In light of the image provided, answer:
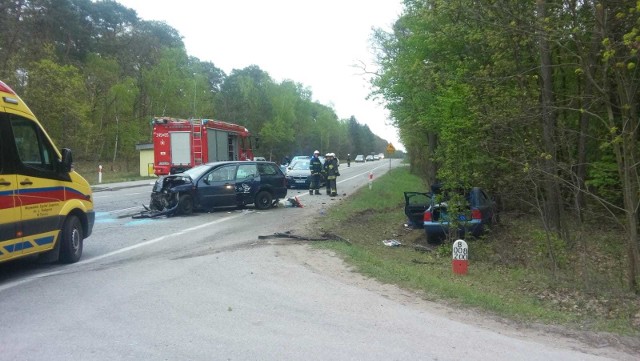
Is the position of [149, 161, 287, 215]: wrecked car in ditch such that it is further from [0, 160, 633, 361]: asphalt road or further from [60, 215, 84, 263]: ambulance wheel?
[60, 215, 84, 263]: ambulance wheel

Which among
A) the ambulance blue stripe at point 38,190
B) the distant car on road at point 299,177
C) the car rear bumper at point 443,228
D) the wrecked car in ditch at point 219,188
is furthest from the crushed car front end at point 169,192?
the distant car on road at point 299,177

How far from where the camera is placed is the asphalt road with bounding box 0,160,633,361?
196 inches

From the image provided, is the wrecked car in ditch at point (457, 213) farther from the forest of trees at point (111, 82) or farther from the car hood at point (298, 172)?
the forest of trees at point (111, 82)

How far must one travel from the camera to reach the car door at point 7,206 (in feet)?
24.2

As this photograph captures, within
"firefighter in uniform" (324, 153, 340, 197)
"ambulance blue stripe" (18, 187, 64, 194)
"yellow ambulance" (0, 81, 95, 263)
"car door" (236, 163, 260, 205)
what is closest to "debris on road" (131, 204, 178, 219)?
"car door" (236, 163, 260, 205)

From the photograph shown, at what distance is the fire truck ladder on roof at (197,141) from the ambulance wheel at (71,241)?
13099 millimetres

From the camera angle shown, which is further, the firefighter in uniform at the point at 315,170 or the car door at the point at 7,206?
the firefighter in uniform at the point at 315,170

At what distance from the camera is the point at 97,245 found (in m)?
11.1

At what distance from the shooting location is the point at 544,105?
987 centimetres

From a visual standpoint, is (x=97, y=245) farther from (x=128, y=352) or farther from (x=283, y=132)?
(x=283, y=132)

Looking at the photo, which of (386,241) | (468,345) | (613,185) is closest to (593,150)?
(613,185)

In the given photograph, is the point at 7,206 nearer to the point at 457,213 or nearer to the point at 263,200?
the point at 457,213

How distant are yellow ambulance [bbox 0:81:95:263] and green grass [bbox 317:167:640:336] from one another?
457 centimetres

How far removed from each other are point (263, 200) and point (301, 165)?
38.9ft
